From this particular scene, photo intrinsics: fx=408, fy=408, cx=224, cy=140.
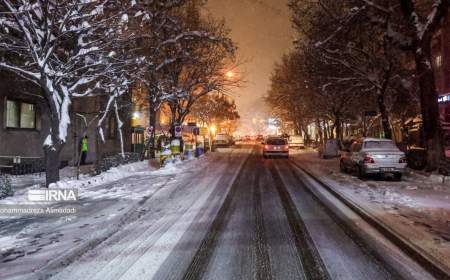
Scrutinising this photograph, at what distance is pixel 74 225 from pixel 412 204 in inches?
332

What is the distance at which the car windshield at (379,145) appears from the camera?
17.1 metres

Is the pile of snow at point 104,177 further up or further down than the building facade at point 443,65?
further down

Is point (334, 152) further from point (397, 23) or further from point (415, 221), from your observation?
point (415, 221)

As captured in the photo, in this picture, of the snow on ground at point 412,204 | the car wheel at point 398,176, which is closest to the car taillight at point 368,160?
the snow on ground at point 412,204

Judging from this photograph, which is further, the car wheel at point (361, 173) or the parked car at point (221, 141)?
the parked car at point (221, 141)

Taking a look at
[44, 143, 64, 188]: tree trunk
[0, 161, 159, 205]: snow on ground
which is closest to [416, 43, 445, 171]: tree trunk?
[0, 161, 159, 205]: snow on ground

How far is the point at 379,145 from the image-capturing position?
57.3 ft

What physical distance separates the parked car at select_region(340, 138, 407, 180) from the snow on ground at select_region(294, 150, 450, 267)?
494 mm

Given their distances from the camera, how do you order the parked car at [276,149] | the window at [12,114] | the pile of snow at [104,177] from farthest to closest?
the parked car at [276,149] → the window at [12,114] → the pile of snow at [104,177]

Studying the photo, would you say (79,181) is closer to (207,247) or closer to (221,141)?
(207,247)

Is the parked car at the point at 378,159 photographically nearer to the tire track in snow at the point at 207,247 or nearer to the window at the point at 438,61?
the tire track in snow at the point at 207,247

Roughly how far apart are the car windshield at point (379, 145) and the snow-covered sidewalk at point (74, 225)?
8194 mm

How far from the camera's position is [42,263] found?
6043 millimetres

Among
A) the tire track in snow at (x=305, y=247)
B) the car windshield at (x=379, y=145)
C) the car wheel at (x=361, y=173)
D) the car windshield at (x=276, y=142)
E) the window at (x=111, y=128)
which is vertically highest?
the window at (x=111, y=128)
